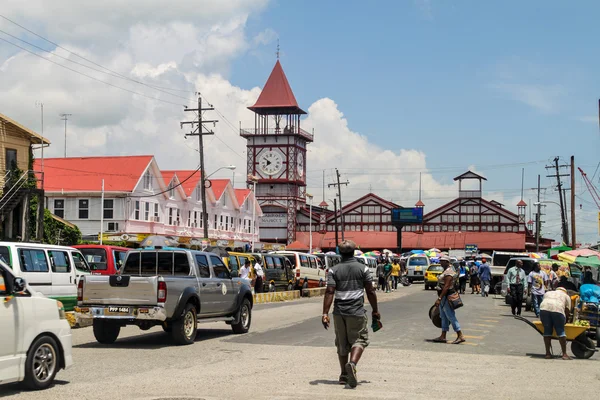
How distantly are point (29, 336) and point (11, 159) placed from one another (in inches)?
1323

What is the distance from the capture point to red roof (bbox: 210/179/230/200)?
77000 millimetres

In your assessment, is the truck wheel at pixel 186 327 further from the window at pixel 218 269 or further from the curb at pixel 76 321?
the curb at pixel 76 321

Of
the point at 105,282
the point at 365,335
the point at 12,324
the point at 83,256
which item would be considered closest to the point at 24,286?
the point at 12,324

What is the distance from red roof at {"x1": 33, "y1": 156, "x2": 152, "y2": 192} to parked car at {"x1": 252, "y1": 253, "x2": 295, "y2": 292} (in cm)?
2331

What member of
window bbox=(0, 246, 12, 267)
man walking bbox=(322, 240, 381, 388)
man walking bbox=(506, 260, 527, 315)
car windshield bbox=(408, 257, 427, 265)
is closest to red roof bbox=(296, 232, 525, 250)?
car windshield bbox=(408, 257, 427, 265)

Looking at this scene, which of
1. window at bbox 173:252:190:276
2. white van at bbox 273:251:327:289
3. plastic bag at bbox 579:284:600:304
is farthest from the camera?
white van at bbox 273:251:327:289

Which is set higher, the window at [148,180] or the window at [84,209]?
the window at [148,180]

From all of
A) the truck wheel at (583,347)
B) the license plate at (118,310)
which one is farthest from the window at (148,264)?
the truck wheel at (583,347)

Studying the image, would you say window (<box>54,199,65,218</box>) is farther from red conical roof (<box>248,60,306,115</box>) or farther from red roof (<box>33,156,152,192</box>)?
red conical roof (<box>248,60,306,115</box>)

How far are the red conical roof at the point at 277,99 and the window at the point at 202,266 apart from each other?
306ft

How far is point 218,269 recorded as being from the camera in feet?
55.9

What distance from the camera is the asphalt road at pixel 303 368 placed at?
977 cm

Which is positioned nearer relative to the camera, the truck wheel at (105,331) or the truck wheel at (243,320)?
the truck wheel at (105,331)

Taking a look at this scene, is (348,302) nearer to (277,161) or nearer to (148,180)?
(148,180)
